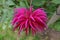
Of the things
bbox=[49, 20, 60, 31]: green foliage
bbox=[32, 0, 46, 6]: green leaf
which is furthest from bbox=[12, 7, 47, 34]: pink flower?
bbox=[32, 0, 46, 6]: green leaf

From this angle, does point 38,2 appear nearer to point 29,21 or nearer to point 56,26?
point 56,26

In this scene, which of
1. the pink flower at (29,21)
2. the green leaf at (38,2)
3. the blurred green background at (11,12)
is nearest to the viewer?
the pink flower at (29,21)

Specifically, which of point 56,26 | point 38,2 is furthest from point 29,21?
point 38,2

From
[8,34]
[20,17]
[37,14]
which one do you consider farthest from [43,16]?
[8,34]

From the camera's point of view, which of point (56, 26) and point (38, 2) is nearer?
point (56, 26)

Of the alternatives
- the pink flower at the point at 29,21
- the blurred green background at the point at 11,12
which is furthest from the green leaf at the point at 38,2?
the pink flower at the point at 29,21

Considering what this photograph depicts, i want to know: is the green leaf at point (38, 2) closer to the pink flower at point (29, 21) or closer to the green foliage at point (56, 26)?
the green foliage at point (56, 26)

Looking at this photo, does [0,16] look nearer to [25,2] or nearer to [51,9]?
[25,2]

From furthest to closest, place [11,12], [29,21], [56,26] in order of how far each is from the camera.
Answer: [11,12] < [56,26] < [29,21]
